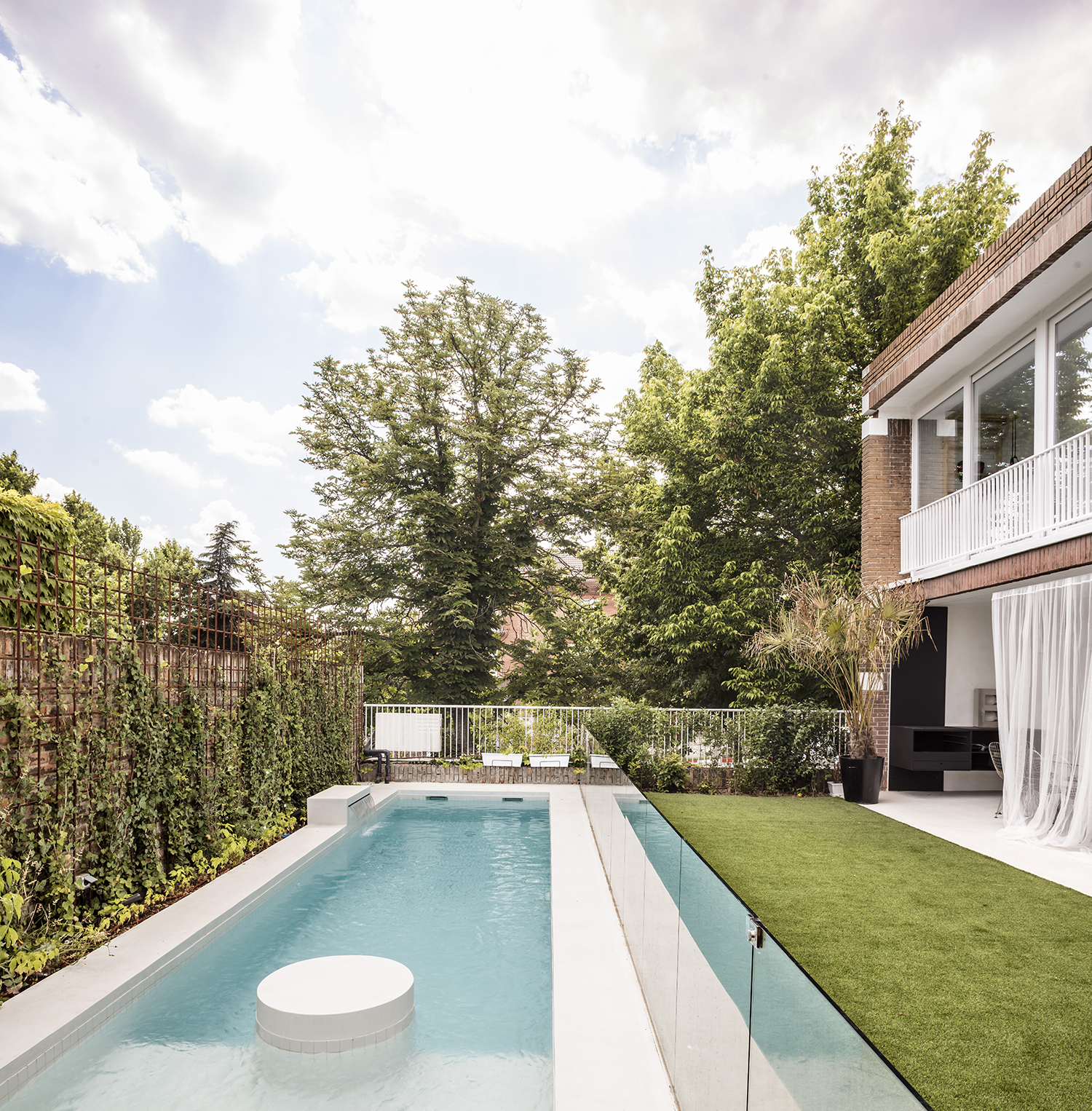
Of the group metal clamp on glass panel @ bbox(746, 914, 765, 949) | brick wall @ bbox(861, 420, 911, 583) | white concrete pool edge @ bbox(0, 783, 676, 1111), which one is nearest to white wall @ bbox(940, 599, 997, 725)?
brick wall @ bbox(861, 420, 911, 583)

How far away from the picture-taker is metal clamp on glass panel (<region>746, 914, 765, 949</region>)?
206 cm

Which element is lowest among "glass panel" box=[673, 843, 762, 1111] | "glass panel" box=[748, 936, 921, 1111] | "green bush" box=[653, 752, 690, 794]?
"green bush" box=[653, 752, 690, 794]

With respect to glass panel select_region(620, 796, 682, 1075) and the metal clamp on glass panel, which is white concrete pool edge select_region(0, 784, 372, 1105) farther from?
the metal clamp on glass panel

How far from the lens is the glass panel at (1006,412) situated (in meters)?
9.84

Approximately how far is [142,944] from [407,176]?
1952cm

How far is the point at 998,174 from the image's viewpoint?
18.6 metres

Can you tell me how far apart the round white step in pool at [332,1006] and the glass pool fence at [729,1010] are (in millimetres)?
1424

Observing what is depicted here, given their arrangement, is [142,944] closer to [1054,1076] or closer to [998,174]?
[1054,1076]

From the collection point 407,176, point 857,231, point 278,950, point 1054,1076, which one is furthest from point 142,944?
point 857,231

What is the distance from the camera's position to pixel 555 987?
4.51m

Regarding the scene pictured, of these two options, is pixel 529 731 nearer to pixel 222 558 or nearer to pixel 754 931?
pixel 754 931

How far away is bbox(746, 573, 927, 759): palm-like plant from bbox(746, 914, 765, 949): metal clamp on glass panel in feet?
31.4

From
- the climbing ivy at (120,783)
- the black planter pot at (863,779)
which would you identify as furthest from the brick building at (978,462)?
the climbing ivy at (120,783)

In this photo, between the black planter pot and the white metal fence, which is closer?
the black planter pot
